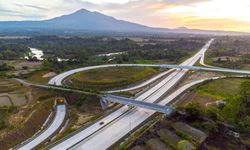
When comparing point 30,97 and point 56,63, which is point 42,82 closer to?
point 30,97

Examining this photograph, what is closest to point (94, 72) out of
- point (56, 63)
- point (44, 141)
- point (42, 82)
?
point (42, 82)

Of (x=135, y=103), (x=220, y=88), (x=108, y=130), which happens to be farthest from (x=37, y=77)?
(x=220, y=88)

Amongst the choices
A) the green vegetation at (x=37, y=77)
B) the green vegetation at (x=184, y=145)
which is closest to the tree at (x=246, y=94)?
the green vegetation at (x=184, y=145)

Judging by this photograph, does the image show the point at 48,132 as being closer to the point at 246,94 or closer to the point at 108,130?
the point at 108,130

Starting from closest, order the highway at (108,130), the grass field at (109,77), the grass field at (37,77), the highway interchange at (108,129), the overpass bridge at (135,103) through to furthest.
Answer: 1. the highway at (108,130)
2. the highway interchange at (108,129)
3. the overpass bridge at (135,103)
4. the grass field at (109,77)
5. the grass field at (37,77)

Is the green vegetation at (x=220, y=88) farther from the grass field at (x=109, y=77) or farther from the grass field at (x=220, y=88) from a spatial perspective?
the grass field at (x=109, y=77)
